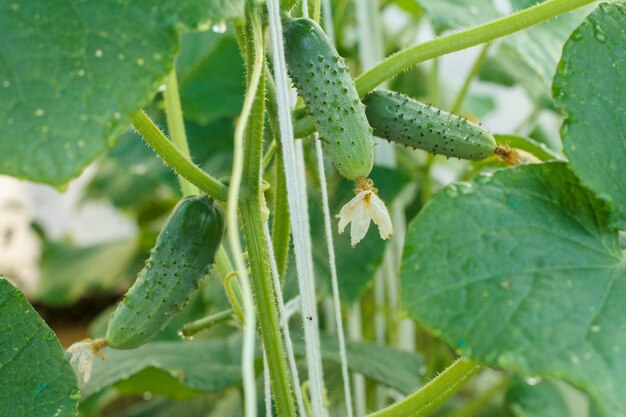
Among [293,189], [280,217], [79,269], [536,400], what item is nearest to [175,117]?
[280,217]

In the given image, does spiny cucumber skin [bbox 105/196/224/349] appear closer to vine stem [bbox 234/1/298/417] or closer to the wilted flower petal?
vine stem [bbox 234/1/298/417]

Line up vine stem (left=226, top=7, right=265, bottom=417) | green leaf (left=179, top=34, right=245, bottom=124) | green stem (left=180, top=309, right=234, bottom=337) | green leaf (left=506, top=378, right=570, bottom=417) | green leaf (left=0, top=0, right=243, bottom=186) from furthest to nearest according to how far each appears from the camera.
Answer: green leaf (left=179, top=34, right=245, bottom=124), green leaf (left=506, top=378, right=570, bottom=417), green stem (left=180, top=309, right=234, bottom=337), green leaf (left=0, top=0, right=243, bottom=186), vine stem (left=226, top=7, right=265, bottom=417)

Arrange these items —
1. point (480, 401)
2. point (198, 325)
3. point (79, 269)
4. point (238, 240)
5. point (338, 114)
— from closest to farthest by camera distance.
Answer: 1. point (238, 240)
2. point (338, 114)
3. point (198, 325)
4. point (480, 401)
5. point (79, 269)

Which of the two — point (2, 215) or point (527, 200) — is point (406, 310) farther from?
point (2, 215)

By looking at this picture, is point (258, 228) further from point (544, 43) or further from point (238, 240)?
point (544, 43)

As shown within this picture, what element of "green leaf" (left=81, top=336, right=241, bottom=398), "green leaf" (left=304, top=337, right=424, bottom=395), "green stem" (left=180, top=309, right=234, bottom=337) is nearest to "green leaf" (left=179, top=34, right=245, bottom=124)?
"green leaf" (left=81, top=336, right=241, bottom=398)

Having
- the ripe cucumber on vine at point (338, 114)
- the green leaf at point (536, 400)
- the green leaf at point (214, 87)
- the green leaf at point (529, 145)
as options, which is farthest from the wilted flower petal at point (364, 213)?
the green leaf at point (214, 87)
